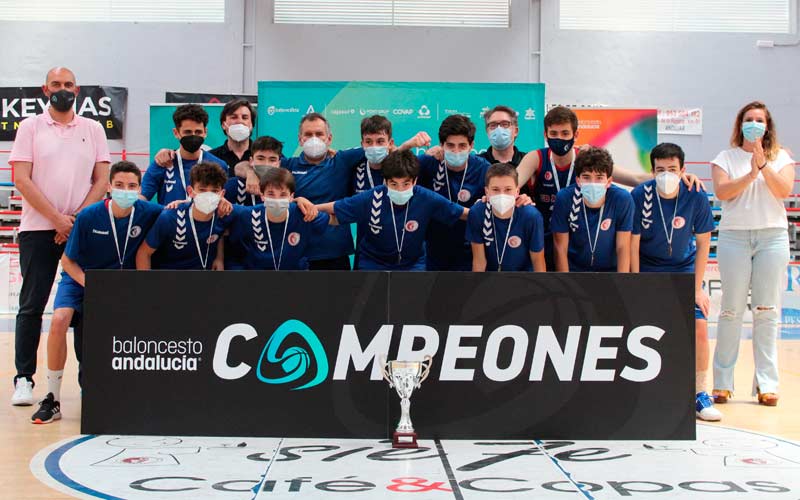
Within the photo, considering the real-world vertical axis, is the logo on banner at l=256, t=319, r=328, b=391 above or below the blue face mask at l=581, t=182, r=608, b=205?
below

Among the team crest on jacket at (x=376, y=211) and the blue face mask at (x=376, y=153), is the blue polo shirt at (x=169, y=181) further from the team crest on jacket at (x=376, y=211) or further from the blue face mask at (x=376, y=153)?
the team crest on jacket at (x=376, y=211)

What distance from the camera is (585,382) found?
434 centimetres

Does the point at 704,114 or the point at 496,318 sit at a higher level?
the point at 704,114

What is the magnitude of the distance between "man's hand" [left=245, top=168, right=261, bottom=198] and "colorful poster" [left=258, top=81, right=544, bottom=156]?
3.15 meters

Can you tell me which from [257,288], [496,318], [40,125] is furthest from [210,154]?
[496,318]

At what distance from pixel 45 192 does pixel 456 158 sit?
9.26 feet

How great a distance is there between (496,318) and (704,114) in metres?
13.3

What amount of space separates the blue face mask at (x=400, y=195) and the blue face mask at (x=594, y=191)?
106 cm

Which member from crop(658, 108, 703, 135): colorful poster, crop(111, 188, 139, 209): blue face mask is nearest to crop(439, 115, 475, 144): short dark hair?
crop(111, 188, 139, 209): blue face mask

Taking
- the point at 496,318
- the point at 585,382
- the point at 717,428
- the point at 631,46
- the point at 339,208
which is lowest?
the point at 717,428

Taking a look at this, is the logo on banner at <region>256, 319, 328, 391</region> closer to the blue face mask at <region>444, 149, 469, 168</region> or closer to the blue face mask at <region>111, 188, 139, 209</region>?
the blue face mask at <region>111, 188, 139, 209</region>

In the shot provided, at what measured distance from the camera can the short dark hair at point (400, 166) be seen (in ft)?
16.2

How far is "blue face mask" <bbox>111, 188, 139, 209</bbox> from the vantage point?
497 centimetres

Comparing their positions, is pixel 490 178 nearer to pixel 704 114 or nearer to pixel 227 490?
pixel 227 490
